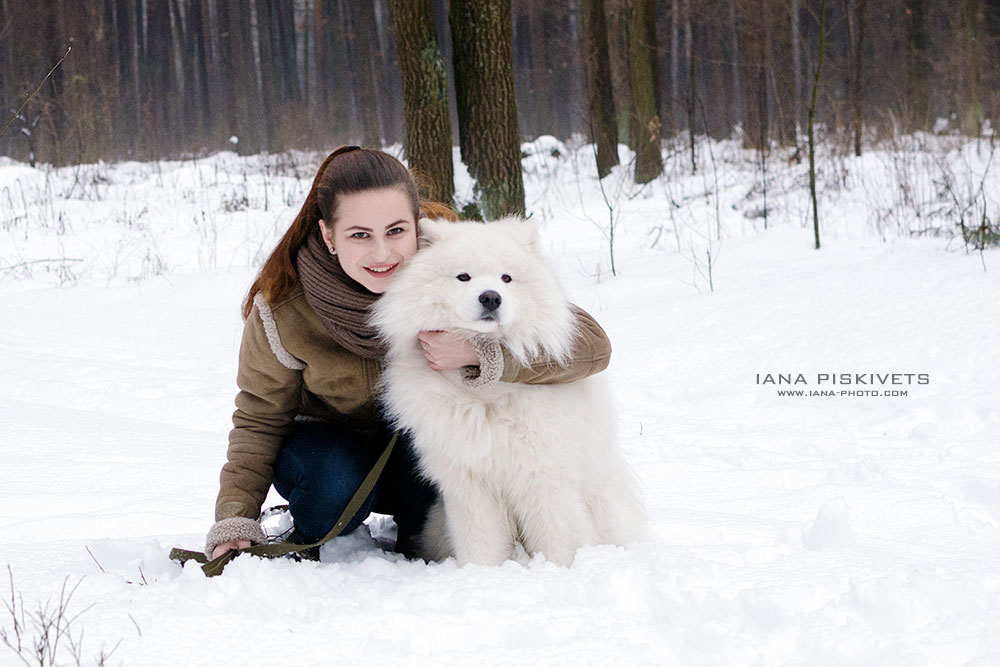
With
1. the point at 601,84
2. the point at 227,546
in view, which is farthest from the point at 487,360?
the point at 601,84

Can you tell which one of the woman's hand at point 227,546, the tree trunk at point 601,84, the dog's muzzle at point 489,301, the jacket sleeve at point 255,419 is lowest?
the woman's hand at point 227,546

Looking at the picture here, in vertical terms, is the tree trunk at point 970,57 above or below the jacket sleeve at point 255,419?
above

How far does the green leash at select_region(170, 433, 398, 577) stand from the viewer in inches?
79.6

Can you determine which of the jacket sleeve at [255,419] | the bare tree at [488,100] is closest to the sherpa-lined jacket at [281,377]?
the jacket sleeve at [255,419]

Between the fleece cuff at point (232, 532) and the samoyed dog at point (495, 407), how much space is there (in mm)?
508

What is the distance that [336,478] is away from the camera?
2.39 m

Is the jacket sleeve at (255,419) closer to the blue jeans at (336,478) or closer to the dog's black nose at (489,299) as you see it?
the blue jeans at (336,478)

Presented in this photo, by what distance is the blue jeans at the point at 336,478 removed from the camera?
240 centimetres

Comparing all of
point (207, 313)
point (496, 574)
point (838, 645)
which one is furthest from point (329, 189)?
→ point (207, 313)

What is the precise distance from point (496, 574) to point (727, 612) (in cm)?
59

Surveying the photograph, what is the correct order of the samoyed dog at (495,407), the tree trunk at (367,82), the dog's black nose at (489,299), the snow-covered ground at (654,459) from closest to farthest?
the snow-covered ground at (654,459), the dog's black nose at (489,299), the samoyed dog at (495,407), the tree trunk at (367,82)

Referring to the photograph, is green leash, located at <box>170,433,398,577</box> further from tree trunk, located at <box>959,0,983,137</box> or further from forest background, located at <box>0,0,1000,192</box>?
tree trunk, located at <box>959,0,983,137</box>

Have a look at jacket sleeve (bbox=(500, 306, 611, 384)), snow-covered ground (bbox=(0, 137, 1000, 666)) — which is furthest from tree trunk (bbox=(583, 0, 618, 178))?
jacket sleeve (bbox=(500, 306, 611, 384))

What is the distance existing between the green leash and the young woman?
0.17 ft
